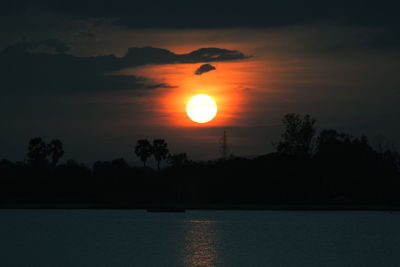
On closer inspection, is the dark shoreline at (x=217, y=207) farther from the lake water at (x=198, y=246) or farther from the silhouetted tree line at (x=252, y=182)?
the lake water at (x=198, y=246)

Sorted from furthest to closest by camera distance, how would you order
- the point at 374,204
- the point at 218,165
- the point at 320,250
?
the point at 218,165 < the point at 374,204 < the point at 320,250

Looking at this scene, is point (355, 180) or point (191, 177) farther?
point (191, 177)

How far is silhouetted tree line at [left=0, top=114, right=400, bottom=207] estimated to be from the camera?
128 metres

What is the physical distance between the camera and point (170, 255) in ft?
189

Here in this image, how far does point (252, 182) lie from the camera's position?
131 meters

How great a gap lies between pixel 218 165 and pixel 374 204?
37.9m

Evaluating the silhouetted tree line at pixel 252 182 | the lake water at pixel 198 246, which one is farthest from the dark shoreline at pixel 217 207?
the lake water at pixel 198 246

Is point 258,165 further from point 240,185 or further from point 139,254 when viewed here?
point 139,254

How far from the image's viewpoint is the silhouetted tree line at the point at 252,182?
419 ft

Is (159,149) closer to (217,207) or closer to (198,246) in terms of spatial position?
(217,207)

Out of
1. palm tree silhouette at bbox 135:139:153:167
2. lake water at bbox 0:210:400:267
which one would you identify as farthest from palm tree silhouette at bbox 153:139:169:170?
lake water at bbox 0:210:400:267

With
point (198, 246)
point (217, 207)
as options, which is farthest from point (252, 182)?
point (198, 246)

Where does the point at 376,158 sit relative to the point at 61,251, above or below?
above

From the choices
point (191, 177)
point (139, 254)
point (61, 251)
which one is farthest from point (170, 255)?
point (191, 177)
